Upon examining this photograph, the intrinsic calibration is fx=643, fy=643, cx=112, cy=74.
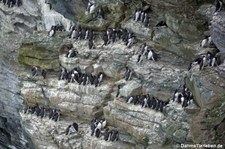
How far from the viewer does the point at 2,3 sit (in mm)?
38312

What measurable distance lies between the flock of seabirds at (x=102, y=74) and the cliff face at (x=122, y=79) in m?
0.24

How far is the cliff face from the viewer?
92.9ft

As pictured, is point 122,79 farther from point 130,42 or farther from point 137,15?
point 137,15

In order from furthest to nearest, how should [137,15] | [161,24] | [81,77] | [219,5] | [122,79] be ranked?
[81,77], [137,15], [161,24], [122,79], [219,5]

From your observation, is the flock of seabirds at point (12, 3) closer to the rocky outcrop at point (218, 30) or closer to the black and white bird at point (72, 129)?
the black and white bird at point (72, 129)

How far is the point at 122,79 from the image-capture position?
31.5 metres

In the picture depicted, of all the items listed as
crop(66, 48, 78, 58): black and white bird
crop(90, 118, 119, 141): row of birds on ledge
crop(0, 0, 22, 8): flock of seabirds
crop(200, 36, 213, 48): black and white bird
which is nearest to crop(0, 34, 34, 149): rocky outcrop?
crop(0, 0, 22, 8): flock of seabirds

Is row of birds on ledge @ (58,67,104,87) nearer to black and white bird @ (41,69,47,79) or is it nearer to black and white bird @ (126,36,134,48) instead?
black and white bird @ (41,69,47,79)

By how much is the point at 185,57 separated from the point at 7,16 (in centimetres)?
1281

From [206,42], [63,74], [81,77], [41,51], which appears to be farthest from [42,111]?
[206,42]

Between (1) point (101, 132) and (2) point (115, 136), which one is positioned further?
(1) point (101, 132)

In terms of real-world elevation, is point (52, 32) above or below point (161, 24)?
below

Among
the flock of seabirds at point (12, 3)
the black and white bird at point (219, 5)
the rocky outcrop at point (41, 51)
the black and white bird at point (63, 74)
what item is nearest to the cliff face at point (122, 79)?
the rocky outcrop at point (41, 51)

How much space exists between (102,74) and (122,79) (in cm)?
140
